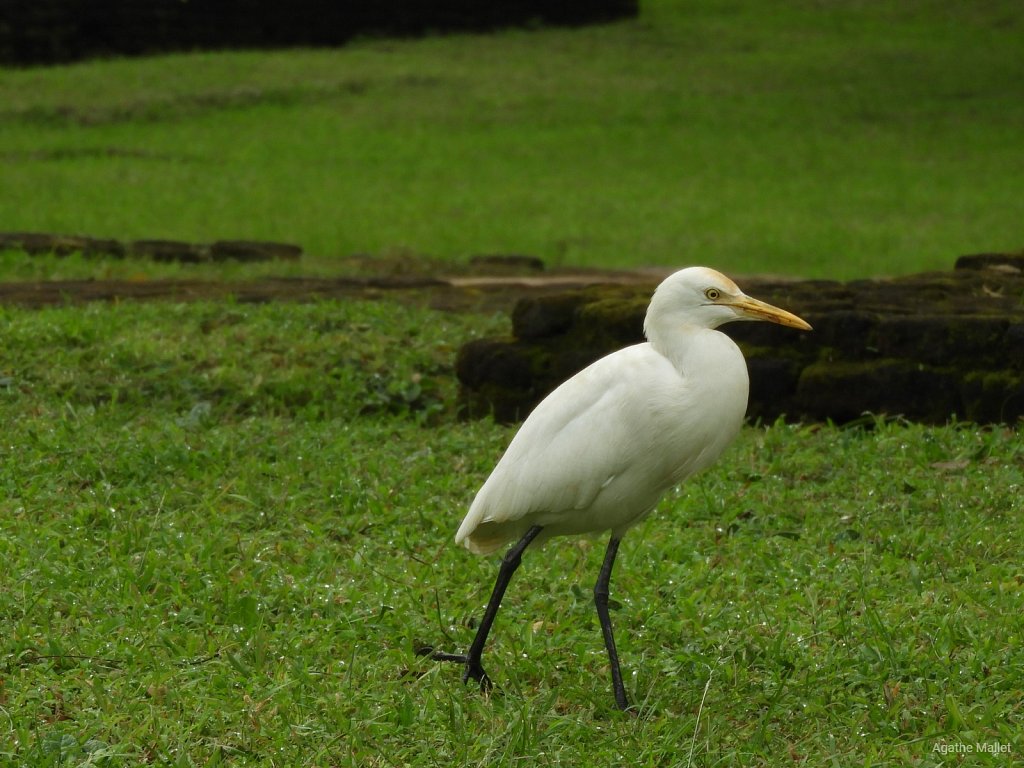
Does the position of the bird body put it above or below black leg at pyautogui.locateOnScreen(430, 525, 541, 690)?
above

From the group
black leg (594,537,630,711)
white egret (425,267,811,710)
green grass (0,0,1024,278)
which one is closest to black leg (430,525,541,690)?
white egret (425,267,811,710)

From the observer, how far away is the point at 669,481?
138 inches

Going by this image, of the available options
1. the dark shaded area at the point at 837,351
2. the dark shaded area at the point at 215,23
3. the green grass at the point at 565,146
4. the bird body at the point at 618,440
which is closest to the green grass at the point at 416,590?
the dark shaded area at the point at 837,351

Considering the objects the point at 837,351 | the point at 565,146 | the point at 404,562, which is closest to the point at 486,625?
the point at 404,562

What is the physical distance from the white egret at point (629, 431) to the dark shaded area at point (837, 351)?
7.69ft

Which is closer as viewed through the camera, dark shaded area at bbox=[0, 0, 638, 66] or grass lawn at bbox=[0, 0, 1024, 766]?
grass lawn at bbox=[0, 0, 1024, 766]

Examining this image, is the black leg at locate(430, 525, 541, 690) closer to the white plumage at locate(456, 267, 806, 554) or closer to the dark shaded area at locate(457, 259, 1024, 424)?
the white plumage at locate(456, 267, 806, 554)

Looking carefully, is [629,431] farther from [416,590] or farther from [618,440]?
[416,590]

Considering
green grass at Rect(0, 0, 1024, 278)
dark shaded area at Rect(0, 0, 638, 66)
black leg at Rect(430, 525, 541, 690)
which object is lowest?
green grass at Rect(0, 0, 1024, 278)

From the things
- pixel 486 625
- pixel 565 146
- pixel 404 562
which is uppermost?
pixel 486 625

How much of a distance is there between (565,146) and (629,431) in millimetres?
12384

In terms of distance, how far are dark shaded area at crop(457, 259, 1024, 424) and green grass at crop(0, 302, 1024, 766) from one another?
0.21m

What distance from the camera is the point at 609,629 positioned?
3.52 metres

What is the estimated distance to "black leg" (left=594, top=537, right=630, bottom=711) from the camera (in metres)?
3.40
